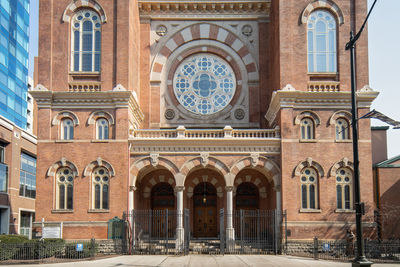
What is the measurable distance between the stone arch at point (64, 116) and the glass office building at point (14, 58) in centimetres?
2229

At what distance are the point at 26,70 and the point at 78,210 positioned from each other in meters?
33.7

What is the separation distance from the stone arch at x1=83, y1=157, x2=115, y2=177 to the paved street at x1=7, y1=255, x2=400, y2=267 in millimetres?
5703

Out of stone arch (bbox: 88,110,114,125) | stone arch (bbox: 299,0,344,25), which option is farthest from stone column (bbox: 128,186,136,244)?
stone arch (bbox: 299,0,344,25)

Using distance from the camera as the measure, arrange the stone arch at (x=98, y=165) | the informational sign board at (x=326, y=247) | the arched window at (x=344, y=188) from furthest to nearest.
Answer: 1. the arched window at (x=344, y=188)
2. the stone arch at (x=98, y=165)
3. the informational sign board at (x=326, y=247)

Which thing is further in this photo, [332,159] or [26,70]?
[26,70]

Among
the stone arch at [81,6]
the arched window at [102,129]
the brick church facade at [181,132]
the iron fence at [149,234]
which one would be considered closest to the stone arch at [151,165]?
the brick church facade at [181,132]

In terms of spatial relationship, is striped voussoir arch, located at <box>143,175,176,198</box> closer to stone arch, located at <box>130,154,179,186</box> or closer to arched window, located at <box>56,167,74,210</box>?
stone arch, located at <box>130,154,179,186</box>

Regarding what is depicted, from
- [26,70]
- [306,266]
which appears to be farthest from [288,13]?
[26,70]

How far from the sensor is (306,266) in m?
24.3

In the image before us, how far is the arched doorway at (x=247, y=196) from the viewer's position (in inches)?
1484

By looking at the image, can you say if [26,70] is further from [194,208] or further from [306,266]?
[306,266]

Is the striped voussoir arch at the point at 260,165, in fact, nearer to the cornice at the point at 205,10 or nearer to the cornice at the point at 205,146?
the cornice at the point at 205,146

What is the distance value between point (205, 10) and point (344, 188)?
1620 centimetres

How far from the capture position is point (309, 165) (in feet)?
106
